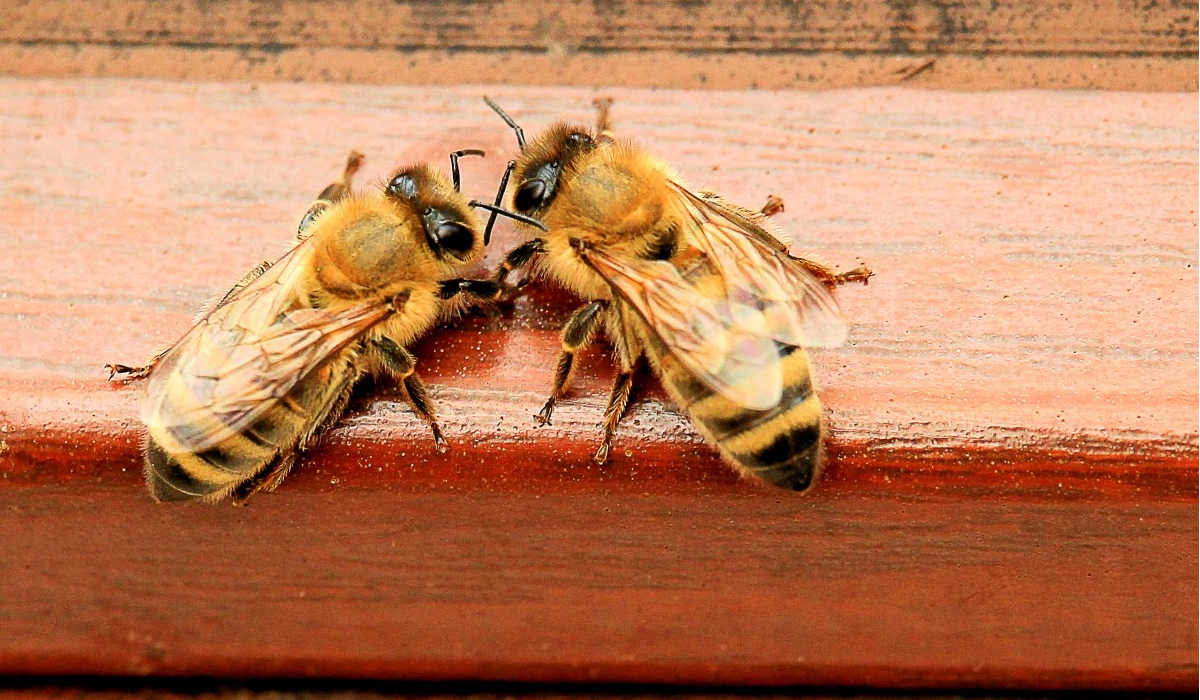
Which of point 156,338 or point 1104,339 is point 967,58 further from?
point 156,338

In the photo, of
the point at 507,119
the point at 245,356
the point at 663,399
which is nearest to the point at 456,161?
the point at 507,119

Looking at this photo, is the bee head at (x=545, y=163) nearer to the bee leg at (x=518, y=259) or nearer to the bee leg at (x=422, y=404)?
the bee leg at (x=518, y=259)

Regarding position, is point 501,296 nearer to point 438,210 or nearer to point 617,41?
point 438,210

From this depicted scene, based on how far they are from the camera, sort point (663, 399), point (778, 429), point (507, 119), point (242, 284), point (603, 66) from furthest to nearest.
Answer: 1. point (603, 66)
2. point (507, 119)
3. point (242, 284)
4. point (663, 399)
5. point (778, 429)

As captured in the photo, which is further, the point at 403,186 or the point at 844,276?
the point at 403,186

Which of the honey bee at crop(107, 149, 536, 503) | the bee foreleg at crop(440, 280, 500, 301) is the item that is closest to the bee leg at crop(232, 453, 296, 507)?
the honey bee at crop(107, 149, 536, 503)
